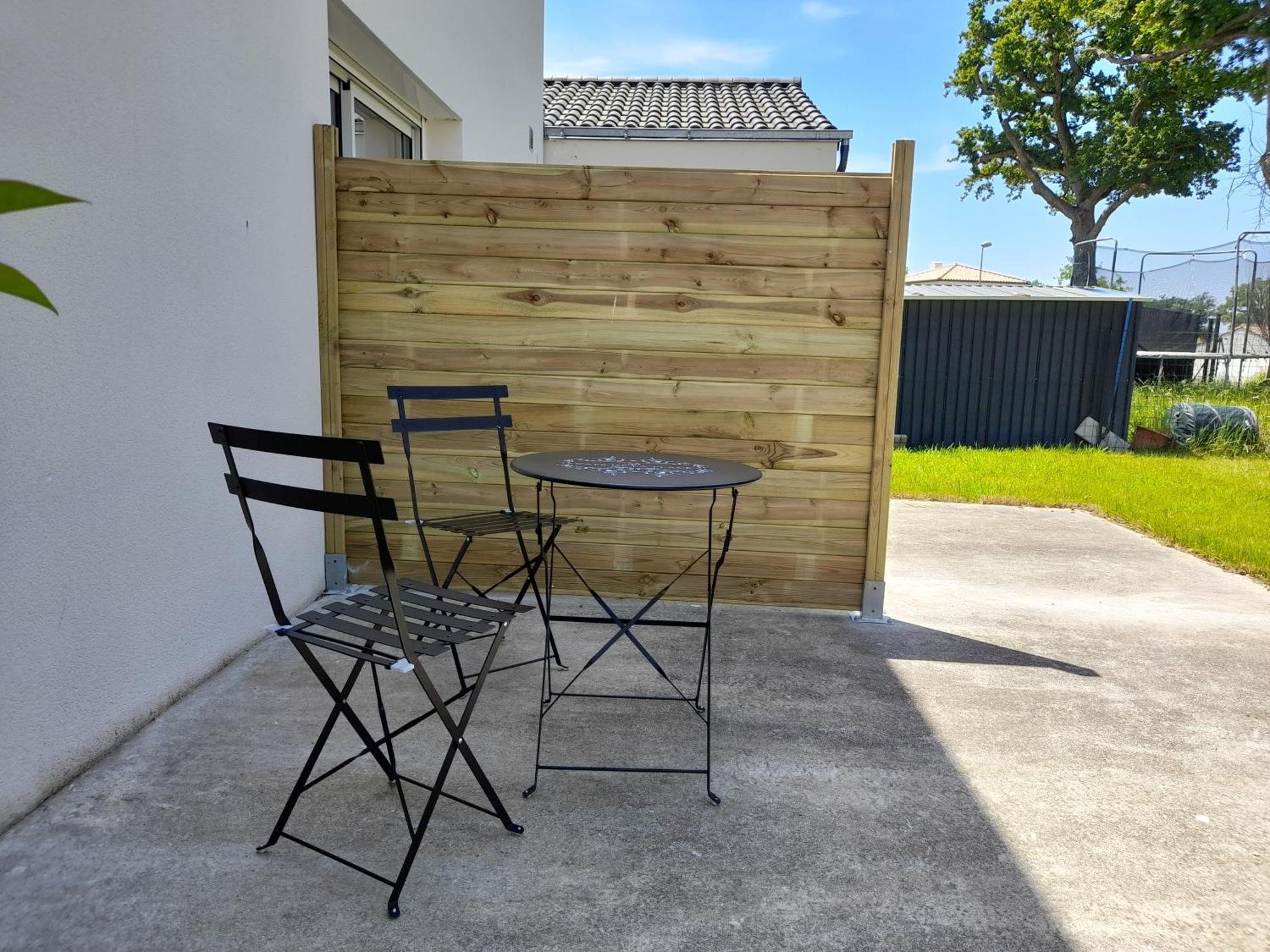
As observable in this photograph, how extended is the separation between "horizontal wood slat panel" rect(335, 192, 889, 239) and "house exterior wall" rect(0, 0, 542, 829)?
376 millimetres

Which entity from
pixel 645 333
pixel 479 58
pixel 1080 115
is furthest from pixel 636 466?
pixel 1080 115

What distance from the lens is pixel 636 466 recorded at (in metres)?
2.92

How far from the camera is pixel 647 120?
10.9 m

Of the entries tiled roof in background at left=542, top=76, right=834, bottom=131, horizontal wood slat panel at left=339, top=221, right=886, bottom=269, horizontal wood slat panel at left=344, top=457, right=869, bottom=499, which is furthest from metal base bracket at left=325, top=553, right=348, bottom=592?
tiled roof in background at left=542, top=76, right=834, bottom=131

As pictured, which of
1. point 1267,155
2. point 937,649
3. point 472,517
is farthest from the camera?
point 1267,155

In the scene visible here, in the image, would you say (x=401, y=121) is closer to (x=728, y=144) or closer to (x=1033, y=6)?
(x=728, y=144)

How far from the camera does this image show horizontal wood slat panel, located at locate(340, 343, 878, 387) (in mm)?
3873

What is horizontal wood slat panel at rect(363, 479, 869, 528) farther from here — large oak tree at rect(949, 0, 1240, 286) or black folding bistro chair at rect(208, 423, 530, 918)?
large oak tree at rect(949, 0, 1240, 286)

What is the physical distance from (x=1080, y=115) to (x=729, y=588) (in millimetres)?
23754

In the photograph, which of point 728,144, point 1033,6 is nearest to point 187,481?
point 728,144

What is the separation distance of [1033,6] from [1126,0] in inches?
112

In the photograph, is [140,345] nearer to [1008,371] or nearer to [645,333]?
[645,333]

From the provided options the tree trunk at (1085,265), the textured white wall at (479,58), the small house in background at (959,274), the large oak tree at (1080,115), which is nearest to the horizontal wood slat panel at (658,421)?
the textured white wall at (479,58)

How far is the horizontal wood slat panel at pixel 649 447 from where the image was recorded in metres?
3.89
